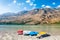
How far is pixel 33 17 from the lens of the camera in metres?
2.19

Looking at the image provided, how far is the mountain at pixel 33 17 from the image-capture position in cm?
216

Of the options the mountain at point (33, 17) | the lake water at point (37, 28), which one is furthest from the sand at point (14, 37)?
the mountain at point (33, 17)

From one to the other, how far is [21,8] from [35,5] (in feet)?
0.71

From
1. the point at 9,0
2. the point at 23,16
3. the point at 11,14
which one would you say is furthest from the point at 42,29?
the point at 9,0

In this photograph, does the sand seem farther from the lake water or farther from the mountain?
the mountain

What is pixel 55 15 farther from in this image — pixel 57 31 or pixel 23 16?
pixel 23 16

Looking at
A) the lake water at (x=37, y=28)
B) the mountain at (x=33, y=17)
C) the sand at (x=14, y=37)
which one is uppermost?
the mountain at (x=33, y=17)

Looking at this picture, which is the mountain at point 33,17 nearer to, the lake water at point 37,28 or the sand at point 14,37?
the lake water at point 37,28

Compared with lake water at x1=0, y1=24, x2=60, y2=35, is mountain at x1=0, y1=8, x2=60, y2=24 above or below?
above

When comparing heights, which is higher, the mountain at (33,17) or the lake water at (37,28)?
the mountain at (33,17)

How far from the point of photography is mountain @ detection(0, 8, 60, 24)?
2160 millimetres

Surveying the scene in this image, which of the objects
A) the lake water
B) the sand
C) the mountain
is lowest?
the sand

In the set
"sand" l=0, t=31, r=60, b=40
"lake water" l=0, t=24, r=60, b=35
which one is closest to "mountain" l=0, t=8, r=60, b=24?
"lake water" l=0, t=24, r=60, b=35

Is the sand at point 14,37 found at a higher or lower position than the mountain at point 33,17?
lower
